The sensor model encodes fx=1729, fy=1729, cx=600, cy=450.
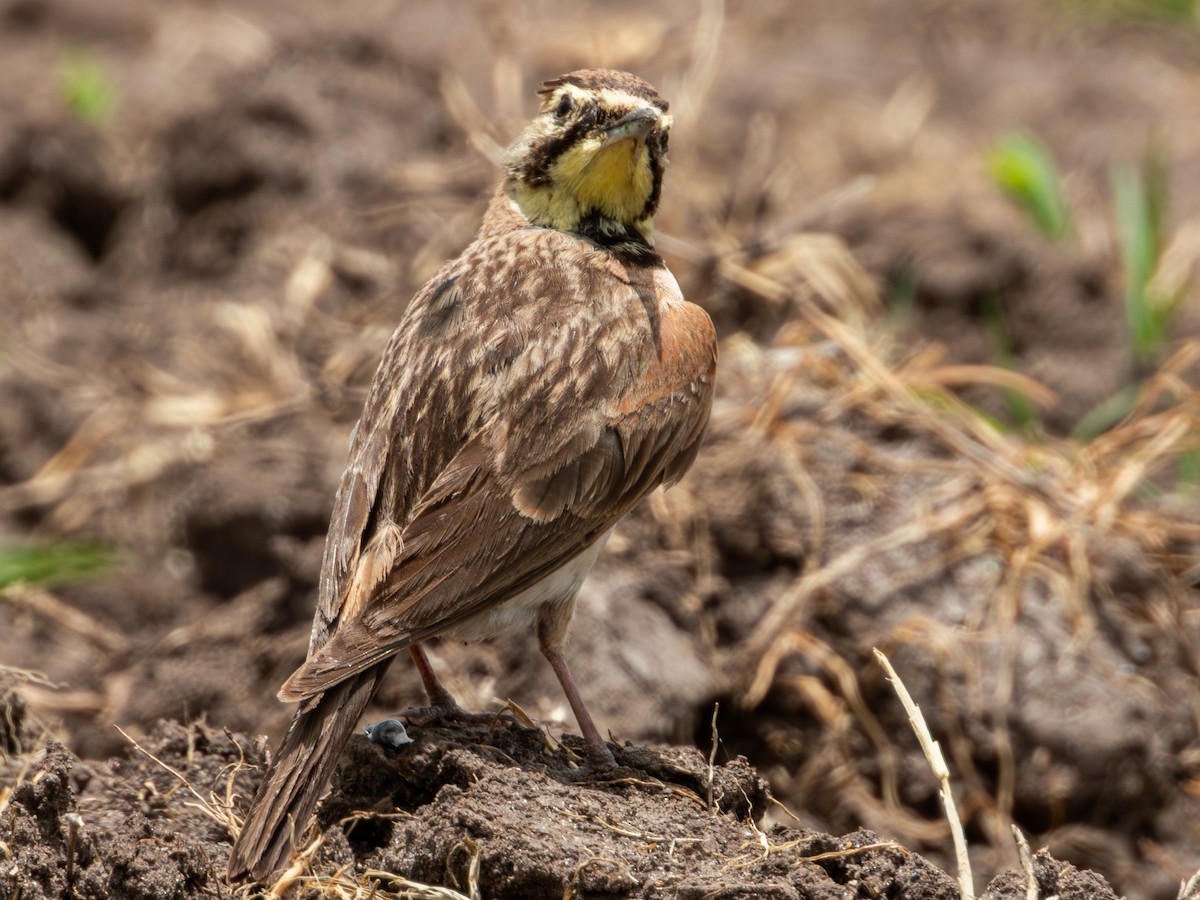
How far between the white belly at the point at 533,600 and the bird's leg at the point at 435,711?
12cm

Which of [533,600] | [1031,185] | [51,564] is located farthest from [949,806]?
[1031,185]

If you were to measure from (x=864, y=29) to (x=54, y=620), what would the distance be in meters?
6.65

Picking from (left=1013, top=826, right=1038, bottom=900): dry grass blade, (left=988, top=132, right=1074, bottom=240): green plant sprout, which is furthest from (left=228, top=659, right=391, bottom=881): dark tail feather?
(left=988, top=132, right=1074, bottom=240): green plant sprout

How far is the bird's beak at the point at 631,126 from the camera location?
4715 mm

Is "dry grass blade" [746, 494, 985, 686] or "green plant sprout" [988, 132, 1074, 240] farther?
"green plant sprout" [988, 132, 1074, 240]

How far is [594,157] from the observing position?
16.0 feet

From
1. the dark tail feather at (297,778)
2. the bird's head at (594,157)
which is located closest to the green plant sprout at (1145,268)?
the bird's head at (594,157)

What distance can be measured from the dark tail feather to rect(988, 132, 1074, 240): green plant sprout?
15.6ft

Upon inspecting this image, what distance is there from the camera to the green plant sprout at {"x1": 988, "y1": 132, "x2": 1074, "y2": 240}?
25.5 feet

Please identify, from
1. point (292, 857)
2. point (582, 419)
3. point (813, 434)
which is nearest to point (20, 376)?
point (813, 434)

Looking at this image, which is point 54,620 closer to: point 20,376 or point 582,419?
point 20,376

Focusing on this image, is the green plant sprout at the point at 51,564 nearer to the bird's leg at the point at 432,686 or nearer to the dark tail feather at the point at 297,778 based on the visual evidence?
the bird's leg at the point at 432,686

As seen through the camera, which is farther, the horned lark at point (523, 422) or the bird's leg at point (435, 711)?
the bird's leg at point (435, 711)

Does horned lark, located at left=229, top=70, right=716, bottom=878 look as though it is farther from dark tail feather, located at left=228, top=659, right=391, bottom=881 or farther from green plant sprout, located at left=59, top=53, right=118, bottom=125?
green plant sprout, located at left=59, top=53, right=118, bottom=125
